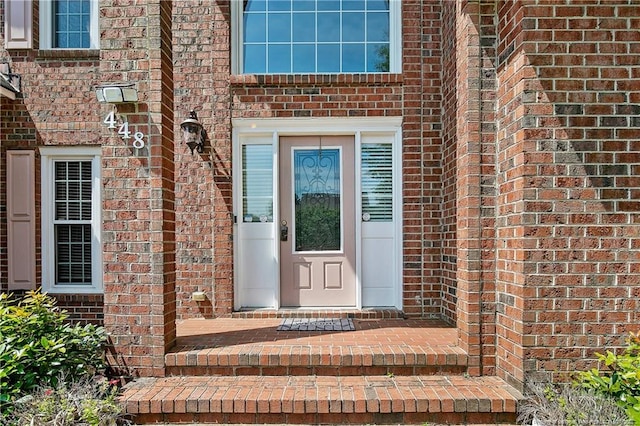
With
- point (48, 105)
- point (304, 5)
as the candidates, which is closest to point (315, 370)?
point (304, 5)

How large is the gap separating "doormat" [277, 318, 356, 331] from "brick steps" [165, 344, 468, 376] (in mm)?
739

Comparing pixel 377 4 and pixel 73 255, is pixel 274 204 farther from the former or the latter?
pixel 73 255

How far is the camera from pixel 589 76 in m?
2.87

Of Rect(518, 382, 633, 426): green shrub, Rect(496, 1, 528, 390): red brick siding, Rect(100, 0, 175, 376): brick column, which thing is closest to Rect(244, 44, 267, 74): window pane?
Rect(100, 0, 175, 376): brick column

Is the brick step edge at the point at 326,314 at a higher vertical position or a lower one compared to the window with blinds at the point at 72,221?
lower

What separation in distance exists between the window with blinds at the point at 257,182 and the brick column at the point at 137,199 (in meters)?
1.49

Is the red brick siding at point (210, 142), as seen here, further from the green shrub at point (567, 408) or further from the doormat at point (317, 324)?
the green shrub at point (567, 408)

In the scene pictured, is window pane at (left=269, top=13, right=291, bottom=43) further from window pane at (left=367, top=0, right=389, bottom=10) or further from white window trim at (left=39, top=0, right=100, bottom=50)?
white window trim at (left=39, top=0, right=100, bottom=50)

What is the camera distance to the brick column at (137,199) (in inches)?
129

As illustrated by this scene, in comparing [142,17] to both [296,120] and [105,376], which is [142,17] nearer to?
[296,120]

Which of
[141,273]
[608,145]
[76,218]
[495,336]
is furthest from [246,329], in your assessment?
[608,145]

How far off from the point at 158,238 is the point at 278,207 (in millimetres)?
1667

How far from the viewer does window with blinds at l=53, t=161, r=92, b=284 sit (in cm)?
524

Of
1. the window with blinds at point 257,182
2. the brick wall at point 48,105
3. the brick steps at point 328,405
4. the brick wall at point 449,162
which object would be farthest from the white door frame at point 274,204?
the brick wall at point 48,105
